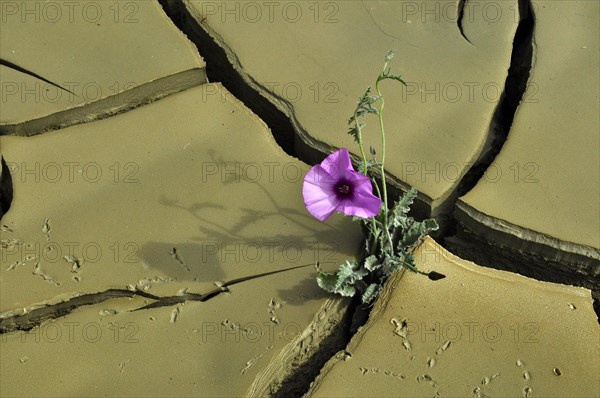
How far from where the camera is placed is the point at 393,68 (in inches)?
90.3

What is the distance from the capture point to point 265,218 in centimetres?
204

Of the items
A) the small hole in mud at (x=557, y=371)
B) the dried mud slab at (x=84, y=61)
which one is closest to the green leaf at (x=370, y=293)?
the small hole in mud at (x=557, y=371)

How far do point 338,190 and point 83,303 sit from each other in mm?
718

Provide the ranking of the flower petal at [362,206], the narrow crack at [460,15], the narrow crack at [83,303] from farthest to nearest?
the narrow crack at [460,15] → the narrow crack at [83,303] → the flower petal at [362,206]

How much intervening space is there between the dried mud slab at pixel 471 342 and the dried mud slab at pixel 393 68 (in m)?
0.27

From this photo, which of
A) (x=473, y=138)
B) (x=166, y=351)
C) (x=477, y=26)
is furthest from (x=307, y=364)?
(x=477, y=26)

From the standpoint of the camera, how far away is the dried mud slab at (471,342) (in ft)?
5.92

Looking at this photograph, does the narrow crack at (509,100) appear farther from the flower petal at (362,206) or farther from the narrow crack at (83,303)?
the narrow crack at (83,303)

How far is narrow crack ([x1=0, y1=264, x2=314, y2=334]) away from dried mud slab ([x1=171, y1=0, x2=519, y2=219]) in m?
0.51

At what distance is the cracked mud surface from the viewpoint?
186cm

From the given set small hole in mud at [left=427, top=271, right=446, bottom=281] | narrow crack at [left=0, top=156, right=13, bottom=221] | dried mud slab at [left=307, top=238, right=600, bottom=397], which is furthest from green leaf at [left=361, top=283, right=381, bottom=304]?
narrow crack at [left=0, top=156, right=13, bottom=221]

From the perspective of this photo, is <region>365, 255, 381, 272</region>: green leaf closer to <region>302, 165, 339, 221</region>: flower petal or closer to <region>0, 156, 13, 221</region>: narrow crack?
<region>302, 165, 339, 221</region>: flower petal

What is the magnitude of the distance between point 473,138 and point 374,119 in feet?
0.93

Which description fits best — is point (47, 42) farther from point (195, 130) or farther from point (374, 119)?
point (374, 119)
